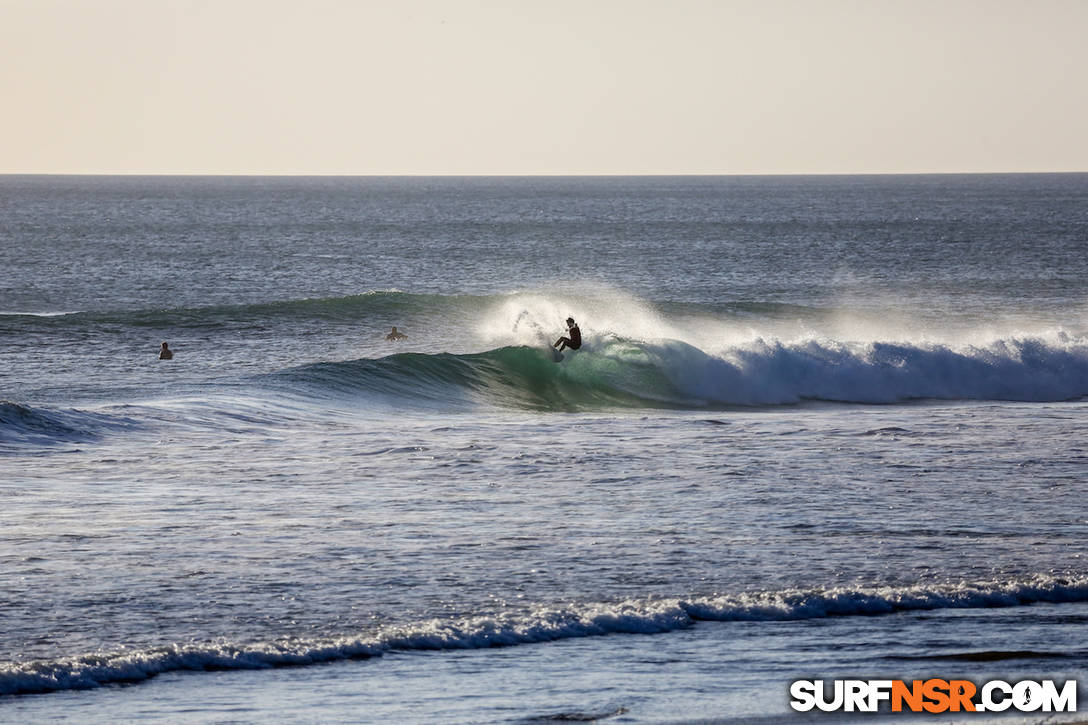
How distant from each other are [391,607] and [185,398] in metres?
12.8

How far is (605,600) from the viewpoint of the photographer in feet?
35.1

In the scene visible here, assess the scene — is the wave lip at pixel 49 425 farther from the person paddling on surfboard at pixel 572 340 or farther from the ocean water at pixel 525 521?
the person paddling on surfboard at pixel 572 340

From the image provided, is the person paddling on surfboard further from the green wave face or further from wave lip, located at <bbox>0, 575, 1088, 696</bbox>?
wave lip, located at <bbox>0, 575, 1088, 696</bbox>

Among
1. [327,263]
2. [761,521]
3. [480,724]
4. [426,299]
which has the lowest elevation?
[480,724]

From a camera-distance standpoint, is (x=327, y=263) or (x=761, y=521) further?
(x=327, y=263)

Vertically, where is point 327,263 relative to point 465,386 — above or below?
above

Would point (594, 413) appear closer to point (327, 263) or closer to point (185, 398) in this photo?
point (185, 398)

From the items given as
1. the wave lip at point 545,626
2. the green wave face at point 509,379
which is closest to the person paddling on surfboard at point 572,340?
the green wave face at point 509,379

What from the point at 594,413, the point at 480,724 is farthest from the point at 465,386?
the point at 480,724

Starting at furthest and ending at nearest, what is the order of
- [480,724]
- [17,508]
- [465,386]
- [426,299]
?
1. [426,299]
2. [465,386]
3. [17,508]
4. [480,724]
